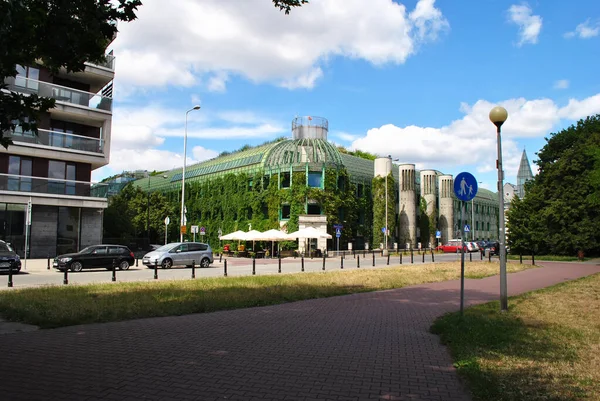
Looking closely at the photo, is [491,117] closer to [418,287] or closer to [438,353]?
[438,353]

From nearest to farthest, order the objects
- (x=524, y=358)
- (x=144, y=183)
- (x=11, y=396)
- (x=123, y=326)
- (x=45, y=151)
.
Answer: (x=11, y=396) < (x=524, y=358) < (x=123, y=326) < (x=45, y=151) < (x=144, y=183)

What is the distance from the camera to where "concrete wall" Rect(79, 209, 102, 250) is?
1308 inches

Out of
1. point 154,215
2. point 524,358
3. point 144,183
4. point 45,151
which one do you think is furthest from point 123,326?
point 144,183

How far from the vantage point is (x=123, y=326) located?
9000 mm

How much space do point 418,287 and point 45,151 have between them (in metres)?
26.7

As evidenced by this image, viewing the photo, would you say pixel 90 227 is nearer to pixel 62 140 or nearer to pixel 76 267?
pixel 62 140

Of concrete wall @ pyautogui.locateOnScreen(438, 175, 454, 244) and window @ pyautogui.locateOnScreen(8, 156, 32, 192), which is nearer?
window @ pyautogui.locateOnScreen(8, 156, 32, 192)

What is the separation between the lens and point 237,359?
6.52 m

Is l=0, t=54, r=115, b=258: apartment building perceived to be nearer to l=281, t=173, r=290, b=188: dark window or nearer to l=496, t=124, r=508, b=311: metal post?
l=281, t=173, r=290, b=188: dark window

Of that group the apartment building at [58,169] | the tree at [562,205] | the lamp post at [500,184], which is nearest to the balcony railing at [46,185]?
the apartment building at [58,169]

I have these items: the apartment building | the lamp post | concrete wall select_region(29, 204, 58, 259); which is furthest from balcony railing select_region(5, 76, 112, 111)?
the lamp post

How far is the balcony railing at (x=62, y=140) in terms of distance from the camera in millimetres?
30366

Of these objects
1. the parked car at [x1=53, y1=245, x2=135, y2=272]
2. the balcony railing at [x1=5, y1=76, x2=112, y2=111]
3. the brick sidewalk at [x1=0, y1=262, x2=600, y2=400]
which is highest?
the balcony railing at [x1=5, y1=76, x2=112, y2=111]

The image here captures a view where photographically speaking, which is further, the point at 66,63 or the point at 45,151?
the point at 45,151
